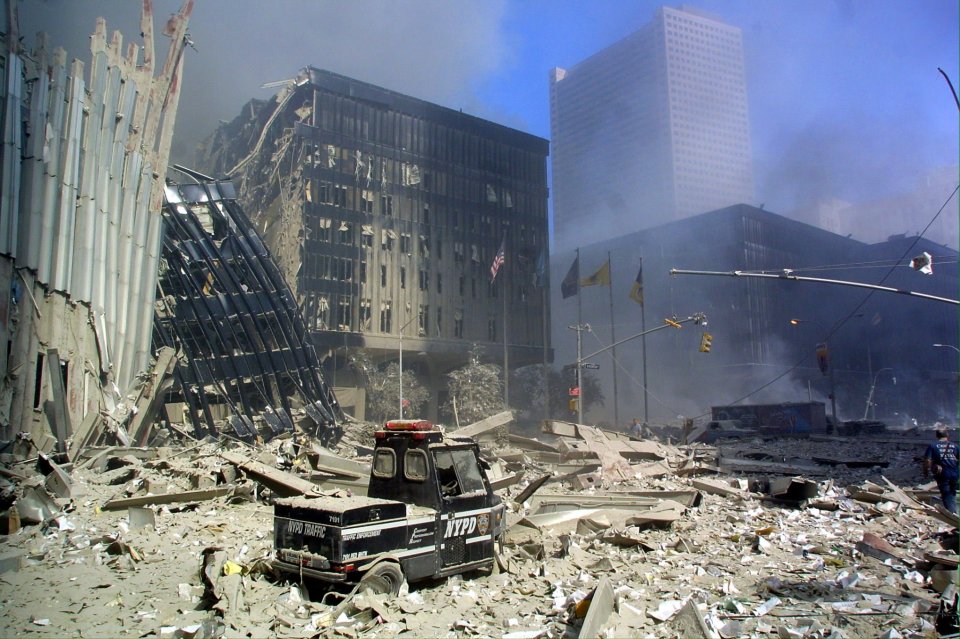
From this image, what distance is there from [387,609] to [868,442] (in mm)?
28148

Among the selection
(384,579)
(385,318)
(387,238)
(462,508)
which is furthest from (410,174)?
(384,579)

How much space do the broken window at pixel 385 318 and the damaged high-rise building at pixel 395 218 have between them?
0.12m

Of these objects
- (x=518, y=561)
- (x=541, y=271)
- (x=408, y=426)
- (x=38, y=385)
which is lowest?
(x=518, y=561)

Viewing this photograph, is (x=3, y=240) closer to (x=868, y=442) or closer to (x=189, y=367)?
(x=189, y=367)

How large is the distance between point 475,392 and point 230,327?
21465 mm

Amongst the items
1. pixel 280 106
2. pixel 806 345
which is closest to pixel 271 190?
pixel 280 106

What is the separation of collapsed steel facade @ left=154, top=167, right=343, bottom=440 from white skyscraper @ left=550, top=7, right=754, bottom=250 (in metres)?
92.5

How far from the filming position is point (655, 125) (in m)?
136

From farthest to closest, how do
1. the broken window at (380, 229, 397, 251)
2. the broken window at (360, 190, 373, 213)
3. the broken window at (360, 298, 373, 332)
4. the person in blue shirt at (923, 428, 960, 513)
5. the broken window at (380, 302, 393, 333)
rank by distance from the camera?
the broken window at (380, 229, 397, 251)
the broken window at (360, 190, 373, 213)
the broken window at (380, 302, 393, 333)
the broken window at (360, 298, 373, 332)
the person in blue shirt at (923, 428, 960, 513)

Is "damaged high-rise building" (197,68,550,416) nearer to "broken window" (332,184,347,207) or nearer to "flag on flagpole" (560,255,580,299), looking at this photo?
"broken window" (332,184,347,207)

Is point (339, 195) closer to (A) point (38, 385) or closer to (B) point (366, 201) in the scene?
(B) point (366, 201)

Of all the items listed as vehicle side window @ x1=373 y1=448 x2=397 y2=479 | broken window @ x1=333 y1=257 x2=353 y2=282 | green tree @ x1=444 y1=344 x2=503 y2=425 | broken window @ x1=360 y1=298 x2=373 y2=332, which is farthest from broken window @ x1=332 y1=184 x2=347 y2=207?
vehicle side window @ x1=373 y1=448 x2=397 y2=479

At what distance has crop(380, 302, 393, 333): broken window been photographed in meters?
52.5

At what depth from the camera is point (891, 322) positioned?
77.4 metres
